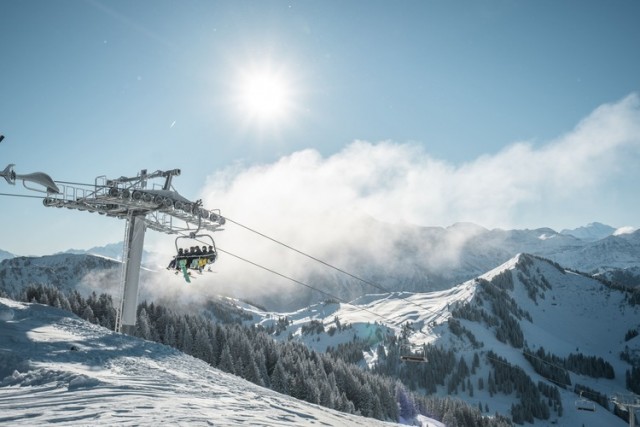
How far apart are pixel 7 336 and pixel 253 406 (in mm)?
10644

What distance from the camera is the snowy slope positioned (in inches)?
418

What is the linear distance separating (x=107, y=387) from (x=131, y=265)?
19.5m

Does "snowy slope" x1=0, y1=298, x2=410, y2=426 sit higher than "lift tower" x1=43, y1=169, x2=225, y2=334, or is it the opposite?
"lift tower" x1=43, y1=169, x2=225, y2=334

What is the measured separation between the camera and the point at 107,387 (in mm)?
13445

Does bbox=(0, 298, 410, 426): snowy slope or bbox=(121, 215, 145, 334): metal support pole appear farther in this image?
bbox=(121, 215, 145, 334): metal support pole

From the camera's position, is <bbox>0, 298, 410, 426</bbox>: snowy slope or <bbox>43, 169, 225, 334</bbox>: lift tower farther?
<bbox>43, 169, 225, 334</bbox>: lift tower

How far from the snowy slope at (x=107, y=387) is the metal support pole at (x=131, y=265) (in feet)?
25.7

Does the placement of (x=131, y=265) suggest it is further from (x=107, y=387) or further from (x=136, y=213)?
(x=107, y=387)

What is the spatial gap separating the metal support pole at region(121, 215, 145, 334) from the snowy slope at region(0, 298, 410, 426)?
7.83 metres

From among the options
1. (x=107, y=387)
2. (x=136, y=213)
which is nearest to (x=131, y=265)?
(x=136, y=213)

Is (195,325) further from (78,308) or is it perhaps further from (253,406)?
(253,406)

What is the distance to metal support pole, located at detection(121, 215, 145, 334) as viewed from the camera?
103 feet

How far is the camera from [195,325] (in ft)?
265

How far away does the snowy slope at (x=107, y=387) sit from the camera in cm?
1062
